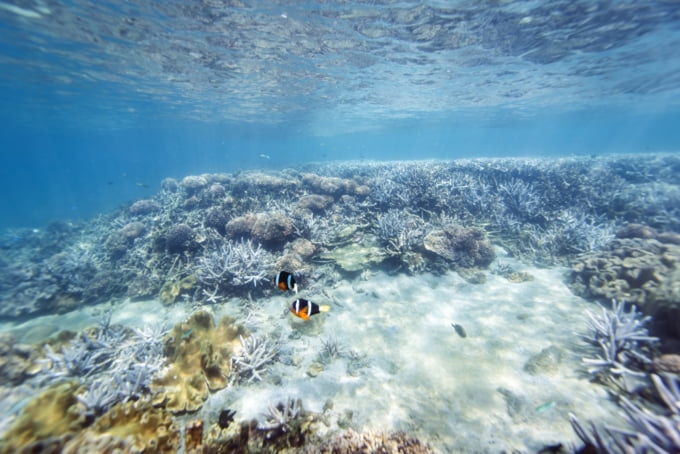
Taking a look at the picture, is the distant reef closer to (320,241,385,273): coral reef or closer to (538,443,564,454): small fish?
(320,241,385,273): coral reef

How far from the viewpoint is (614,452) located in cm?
252

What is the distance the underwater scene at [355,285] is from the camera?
3.33 m

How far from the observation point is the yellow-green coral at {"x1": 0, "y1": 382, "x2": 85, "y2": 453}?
2.60m

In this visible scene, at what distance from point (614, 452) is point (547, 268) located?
617 centimetres

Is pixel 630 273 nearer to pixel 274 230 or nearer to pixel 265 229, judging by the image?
pixel 274 230

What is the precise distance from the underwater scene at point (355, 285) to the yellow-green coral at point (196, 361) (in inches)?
1.2

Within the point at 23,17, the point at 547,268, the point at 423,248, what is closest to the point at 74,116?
the point at 23,17

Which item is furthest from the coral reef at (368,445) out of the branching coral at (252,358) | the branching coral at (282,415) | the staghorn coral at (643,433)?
the branching coral at (252,358)

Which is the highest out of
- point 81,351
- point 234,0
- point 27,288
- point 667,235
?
point 234,0

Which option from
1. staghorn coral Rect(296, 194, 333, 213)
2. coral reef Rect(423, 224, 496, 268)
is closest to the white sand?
coral reef Rect(423, 224, 496, 268)

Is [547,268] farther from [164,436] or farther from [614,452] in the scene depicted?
[164,436]

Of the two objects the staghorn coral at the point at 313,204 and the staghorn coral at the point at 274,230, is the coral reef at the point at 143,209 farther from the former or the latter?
the staghorn coral at the point at 274,230

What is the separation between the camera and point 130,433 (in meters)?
2.69

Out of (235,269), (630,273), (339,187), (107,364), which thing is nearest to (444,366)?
(630,273)
